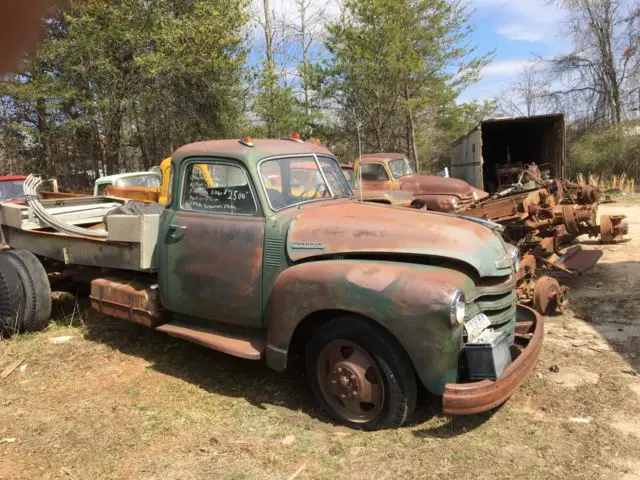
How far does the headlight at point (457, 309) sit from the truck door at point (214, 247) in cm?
156

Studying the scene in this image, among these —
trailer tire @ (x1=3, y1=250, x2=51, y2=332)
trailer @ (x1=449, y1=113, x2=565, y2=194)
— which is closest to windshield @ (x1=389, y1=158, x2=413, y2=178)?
trailer @ (x1=449, y1=113, x2=565, y2=194)

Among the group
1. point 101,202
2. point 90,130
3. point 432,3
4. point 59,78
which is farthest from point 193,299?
point 432,3

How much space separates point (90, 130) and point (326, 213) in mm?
18062

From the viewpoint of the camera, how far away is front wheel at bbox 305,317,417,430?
344 centimetres

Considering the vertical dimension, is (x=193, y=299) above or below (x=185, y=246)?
below

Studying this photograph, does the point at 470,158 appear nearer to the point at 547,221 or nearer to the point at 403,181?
the point at 403,181

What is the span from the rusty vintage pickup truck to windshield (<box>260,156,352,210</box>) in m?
0.01

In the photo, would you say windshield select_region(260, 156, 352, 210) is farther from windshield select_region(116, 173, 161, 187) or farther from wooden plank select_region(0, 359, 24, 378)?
windshield select_region(116, 173, 161, 187)

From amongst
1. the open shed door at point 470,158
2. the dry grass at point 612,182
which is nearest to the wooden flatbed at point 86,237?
the open shed door at point 470,158

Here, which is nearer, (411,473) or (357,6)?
(411,473)

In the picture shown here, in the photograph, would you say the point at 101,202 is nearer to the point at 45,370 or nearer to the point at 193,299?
the point at 45,370

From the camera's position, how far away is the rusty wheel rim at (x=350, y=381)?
141 inches

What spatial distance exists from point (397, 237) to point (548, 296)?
290cm

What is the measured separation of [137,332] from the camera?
587 cm
